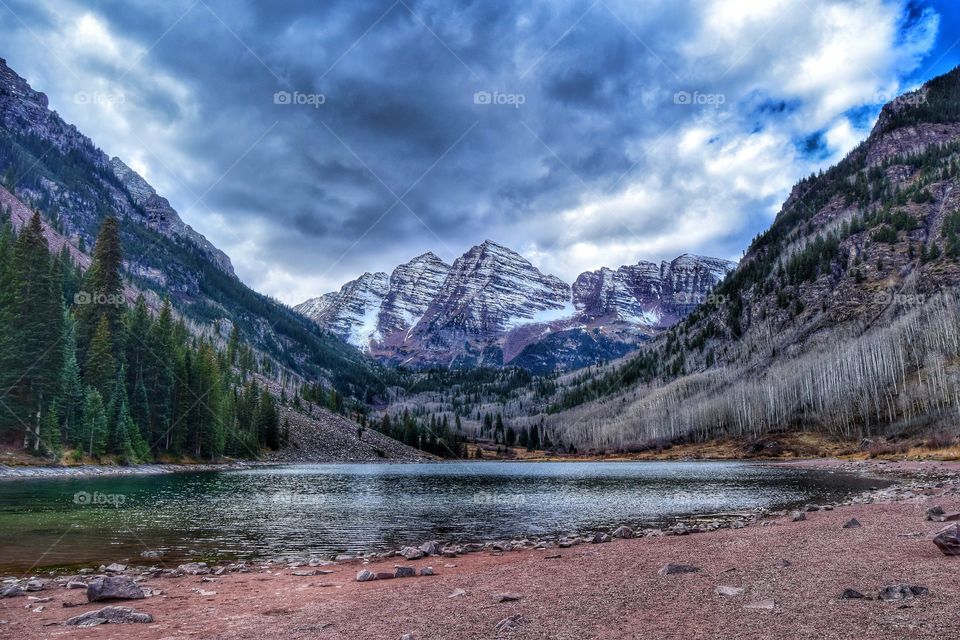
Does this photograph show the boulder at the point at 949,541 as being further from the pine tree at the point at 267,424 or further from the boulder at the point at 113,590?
the pine tree at the point at 267,424

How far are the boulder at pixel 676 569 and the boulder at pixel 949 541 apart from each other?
214 inches

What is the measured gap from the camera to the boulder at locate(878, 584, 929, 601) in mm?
9109


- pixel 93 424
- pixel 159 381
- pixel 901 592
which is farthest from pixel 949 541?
pixel 159 381

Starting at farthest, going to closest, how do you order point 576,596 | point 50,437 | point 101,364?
point 101,364 < point 50,437 < point 576,596

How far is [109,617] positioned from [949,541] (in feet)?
61.0

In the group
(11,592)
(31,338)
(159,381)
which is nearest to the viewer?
(11,592)

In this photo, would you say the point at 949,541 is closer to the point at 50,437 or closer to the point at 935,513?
the point at 935,513

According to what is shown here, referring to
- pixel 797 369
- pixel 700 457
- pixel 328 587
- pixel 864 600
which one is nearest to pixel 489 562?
pixel 328 587

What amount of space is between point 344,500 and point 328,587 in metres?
30.7

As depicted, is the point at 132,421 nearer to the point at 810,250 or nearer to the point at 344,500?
the point at 344,500

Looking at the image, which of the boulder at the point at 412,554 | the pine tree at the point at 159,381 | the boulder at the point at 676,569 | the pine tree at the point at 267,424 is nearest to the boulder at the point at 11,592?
the boulder at the point at 412,554

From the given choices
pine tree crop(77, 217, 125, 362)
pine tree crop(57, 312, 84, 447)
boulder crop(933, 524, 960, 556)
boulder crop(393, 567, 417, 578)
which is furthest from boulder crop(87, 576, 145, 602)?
pine tree crop(77, 217, 125, 362)

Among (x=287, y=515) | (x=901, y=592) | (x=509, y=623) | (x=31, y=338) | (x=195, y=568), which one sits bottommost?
(x=287, y=515)

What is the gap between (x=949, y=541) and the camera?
12516 mm
